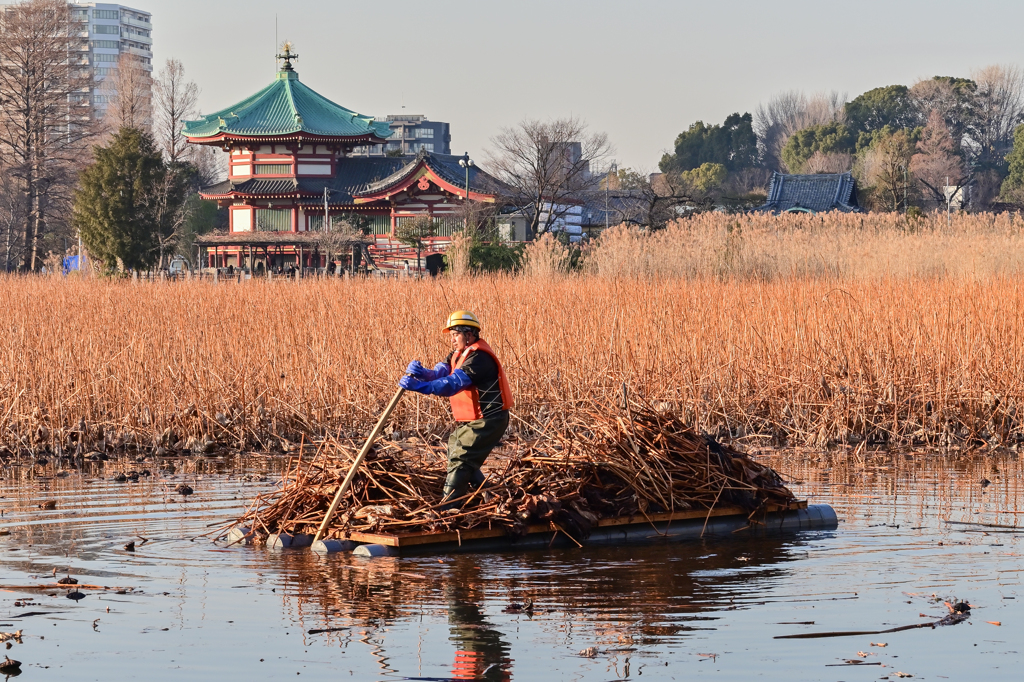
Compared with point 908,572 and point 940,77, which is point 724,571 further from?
point 940,77

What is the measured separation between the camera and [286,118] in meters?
50.5

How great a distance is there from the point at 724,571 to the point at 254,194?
43434 millimetres

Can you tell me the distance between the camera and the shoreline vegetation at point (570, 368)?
11273 millimetres

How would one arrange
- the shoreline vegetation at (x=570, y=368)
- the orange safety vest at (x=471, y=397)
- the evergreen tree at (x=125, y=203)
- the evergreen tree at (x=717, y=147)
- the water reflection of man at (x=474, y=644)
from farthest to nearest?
the evergreen tree at (x=717, y=147) → the evergreen tree at (x=125, y=203) → the shoreline vegetation at (x=570, y=368) → the orange safety vest at (x=471, y=397) → the water reflection of man at (x=474, y=644)

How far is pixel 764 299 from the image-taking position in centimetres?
1416

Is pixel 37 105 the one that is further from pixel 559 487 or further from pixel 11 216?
pixel 559 487

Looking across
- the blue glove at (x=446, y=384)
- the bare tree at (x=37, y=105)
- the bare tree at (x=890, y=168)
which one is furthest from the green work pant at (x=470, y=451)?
the bare tree at (x=37, y=105)

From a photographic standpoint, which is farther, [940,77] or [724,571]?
[940,77]

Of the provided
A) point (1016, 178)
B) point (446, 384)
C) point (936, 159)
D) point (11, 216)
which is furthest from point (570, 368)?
point (936, 159)

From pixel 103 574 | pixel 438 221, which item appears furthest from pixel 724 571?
pixel 438 221

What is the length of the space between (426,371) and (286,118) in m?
45.1

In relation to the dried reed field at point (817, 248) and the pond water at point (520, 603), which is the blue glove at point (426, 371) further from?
the dried reed field at point (817, 248)

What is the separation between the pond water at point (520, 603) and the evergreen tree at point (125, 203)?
2839cm

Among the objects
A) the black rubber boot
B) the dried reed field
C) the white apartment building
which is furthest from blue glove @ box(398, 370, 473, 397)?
the white apartment building
